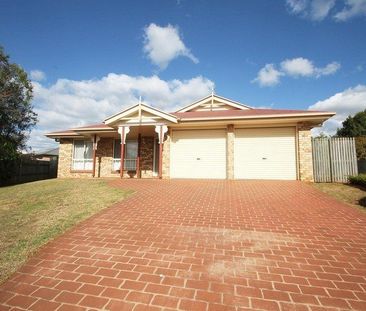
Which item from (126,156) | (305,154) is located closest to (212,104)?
(126,156)

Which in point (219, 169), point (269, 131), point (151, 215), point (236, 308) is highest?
point (269, 131)

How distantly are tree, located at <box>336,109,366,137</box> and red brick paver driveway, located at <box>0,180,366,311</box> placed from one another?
30380 millimetres

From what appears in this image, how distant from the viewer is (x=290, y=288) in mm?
3047

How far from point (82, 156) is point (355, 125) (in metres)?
33.2

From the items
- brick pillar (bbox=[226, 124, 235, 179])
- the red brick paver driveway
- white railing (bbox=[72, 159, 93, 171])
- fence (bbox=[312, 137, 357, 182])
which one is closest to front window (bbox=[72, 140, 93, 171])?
white railing (bbox=[72, 159, 93, 171])

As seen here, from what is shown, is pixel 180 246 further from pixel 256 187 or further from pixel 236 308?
pixel 256 187

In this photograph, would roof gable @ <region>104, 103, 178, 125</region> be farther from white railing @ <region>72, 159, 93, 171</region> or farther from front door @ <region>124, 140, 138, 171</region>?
white railing @ <region>72, 159, 93, 171</region>

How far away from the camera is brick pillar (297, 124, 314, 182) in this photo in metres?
12.3

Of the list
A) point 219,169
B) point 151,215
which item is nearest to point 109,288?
point 151,215

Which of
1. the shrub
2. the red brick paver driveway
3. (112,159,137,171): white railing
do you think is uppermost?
(112,159,137,171): white railing

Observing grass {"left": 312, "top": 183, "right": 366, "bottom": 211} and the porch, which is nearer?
grass {"left": 312, "top": 183, "right": 366, "bottom": 211}

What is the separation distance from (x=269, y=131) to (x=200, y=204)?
7.91 m

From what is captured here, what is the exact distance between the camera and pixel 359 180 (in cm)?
1048

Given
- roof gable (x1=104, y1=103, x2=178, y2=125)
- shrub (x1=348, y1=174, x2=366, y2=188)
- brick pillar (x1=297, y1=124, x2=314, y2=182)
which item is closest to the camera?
shrub (x1=348, y1=174, x2=366, y2=188)
